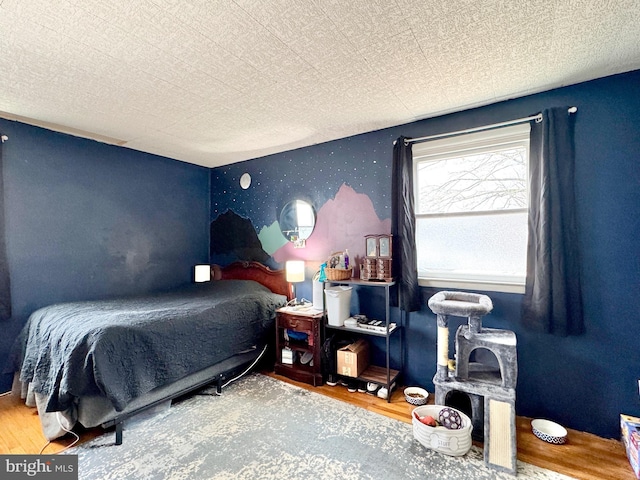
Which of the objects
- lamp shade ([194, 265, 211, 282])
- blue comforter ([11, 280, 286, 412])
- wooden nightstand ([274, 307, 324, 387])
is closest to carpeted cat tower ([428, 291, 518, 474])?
wooden nightstand ([274, 307, 324, 387])

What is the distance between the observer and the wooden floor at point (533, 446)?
169 centimetres

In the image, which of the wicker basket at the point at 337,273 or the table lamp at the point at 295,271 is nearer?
the wicker basket at the point at 337,273

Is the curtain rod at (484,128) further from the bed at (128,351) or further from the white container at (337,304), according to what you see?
the bed at (128,351)

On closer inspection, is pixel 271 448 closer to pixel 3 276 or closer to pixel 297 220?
pixel 297 220

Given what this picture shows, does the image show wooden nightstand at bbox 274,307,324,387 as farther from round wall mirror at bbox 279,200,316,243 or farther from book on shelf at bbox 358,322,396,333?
round wall mirror at bbox 279,200,316,243

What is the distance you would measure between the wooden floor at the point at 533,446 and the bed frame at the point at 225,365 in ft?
0.93

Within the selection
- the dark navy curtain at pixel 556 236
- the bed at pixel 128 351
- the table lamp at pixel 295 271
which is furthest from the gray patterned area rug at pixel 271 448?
the table lamp at pixel 295 271

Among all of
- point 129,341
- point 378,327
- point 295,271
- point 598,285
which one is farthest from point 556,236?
point 129,341

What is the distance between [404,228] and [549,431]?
66.2 inches

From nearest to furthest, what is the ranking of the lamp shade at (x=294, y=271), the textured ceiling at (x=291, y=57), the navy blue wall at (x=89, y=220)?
the textured ceiling at (x=291, y=57)
the navy blue wall at (x=89, y=220)
the lamp shade at (x=294, y=271)

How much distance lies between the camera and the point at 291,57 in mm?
1730

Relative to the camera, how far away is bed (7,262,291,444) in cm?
186

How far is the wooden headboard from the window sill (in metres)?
1.53

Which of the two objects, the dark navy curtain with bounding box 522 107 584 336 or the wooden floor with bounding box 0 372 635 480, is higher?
the dark navy curtain with bounding box 522 107 584 336
